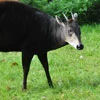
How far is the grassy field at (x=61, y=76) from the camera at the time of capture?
23.9 ft

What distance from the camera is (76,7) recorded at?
1184 cm

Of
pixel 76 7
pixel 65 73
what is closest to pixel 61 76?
pixel 65 73

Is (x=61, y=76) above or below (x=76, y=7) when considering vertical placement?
above

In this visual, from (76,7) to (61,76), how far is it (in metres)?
3.94

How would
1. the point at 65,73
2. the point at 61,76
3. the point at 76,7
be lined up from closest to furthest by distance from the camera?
1. the point at 61,76
2. the point at 65,73
3. the point at 76,7

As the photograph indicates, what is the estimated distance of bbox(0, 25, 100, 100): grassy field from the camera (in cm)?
729

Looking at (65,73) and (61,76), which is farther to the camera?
(65,73)

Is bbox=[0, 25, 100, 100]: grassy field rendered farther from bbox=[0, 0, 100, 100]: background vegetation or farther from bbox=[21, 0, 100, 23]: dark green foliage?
bbox=[21, 0, 100, 23]: dark green foliage

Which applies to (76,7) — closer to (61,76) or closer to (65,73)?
(65,73)

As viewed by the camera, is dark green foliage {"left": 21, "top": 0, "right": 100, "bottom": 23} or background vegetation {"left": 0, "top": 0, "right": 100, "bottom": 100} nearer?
background vegetation {"left": 0, "top": 0, "right": 100, "bottom": 100}

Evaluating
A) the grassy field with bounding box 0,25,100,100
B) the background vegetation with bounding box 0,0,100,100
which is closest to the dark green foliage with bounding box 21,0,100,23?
the background vegetation with bounding box 0,0,100,100

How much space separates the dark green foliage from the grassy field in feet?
4.40

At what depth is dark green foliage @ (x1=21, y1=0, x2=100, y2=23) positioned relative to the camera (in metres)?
11.8

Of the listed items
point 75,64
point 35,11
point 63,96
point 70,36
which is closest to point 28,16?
point 35,11
